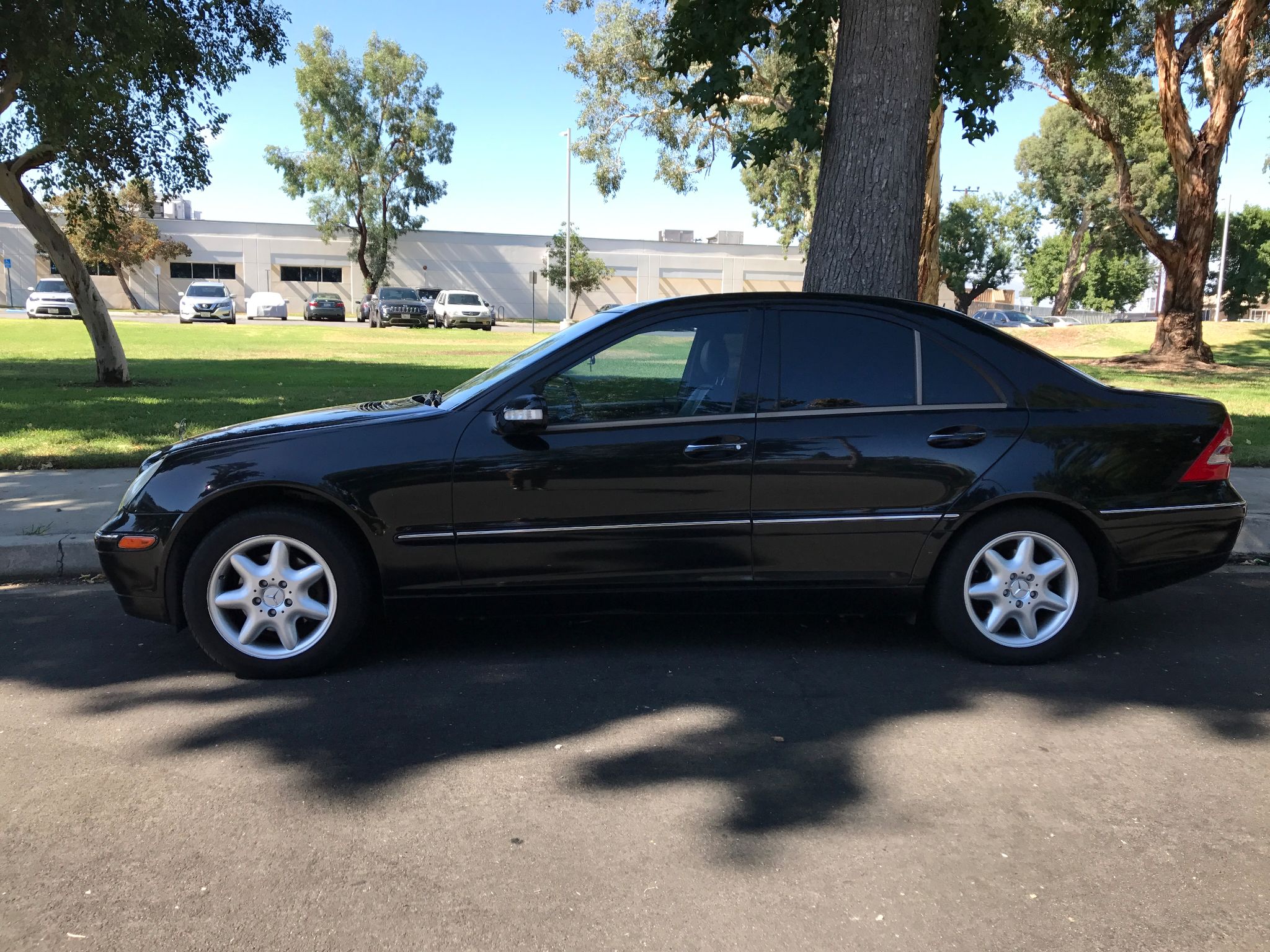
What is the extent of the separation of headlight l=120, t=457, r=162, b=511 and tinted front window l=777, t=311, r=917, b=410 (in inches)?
106

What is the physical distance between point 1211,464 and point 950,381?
1.23 meters

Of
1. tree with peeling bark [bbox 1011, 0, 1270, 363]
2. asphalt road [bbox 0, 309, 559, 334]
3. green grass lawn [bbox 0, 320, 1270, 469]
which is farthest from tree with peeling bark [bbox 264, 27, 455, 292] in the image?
tree with peeling bark [bbox 1011, 0, 1270, 363]

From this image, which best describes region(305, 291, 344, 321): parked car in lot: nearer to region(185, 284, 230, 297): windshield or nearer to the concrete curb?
region(185, 284, 230, 297): windshield

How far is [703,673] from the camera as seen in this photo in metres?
4.36

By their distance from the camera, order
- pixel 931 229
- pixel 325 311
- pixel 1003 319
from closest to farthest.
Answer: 1. pixel 931 229
2. pixel 325 311
3. pixel 1003 319

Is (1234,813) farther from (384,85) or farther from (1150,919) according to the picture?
(384,85)

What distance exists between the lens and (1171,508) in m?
4.55

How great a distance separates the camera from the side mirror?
420cm

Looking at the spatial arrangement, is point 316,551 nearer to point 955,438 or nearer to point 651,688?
point 651,688

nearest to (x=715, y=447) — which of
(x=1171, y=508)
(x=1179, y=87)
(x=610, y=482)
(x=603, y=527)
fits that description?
(x=610, y=482)

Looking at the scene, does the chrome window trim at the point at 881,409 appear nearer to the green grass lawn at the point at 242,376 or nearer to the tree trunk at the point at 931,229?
the green grass lawn at the point at 242,376

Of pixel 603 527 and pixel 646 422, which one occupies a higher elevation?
pixel 646 422

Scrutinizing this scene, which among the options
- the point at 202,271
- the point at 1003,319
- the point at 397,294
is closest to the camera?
the point at 397,294

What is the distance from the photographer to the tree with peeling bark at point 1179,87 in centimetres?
1862
